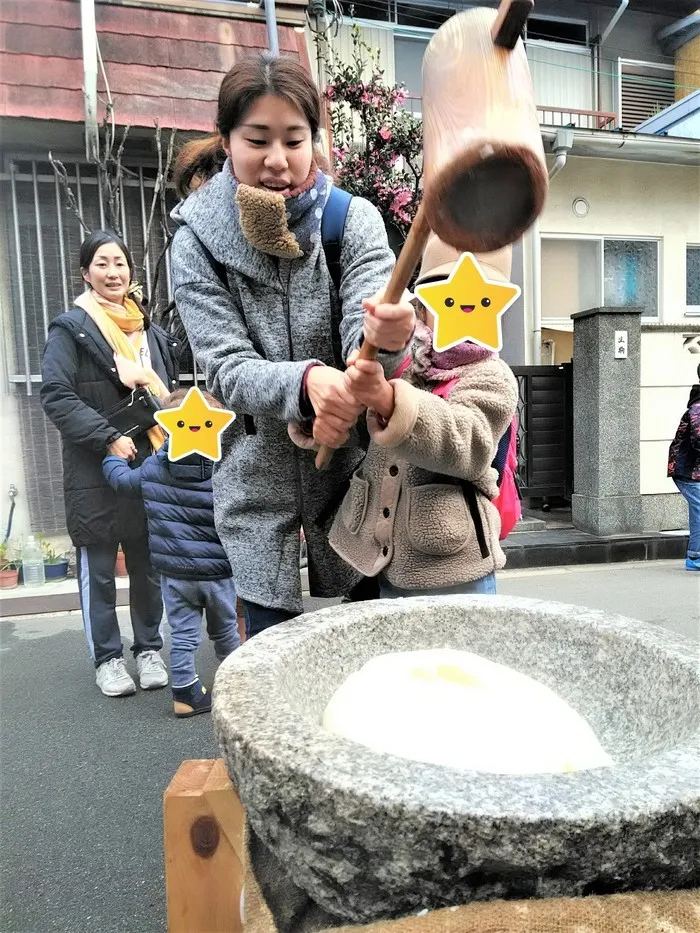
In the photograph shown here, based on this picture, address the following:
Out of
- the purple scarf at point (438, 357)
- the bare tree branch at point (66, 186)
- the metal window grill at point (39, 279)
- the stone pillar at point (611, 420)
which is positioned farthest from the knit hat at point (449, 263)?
the stone pillar at point (611, 420)

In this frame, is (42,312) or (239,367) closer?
(239,367)

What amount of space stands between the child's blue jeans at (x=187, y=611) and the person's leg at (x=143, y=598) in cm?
37

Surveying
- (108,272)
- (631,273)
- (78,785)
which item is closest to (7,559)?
(108,272)

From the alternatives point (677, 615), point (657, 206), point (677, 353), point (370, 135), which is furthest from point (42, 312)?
Result: point (657, 206)

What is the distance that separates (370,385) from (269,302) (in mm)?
437

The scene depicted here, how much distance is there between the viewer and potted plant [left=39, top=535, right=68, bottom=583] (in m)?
4.44

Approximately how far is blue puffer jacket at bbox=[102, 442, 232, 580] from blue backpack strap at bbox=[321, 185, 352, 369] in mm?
1279

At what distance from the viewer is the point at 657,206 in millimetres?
7348

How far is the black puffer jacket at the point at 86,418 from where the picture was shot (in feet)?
9.70

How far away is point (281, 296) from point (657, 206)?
729cm

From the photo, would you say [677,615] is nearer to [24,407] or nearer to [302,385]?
[302,385]

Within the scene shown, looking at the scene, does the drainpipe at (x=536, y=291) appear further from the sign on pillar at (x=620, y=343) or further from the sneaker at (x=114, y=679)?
the sneaker at (x=114, y=679)

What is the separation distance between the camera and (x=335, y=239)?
1446mm

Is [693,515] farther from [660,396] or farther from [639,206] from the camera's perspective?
[639,206]
